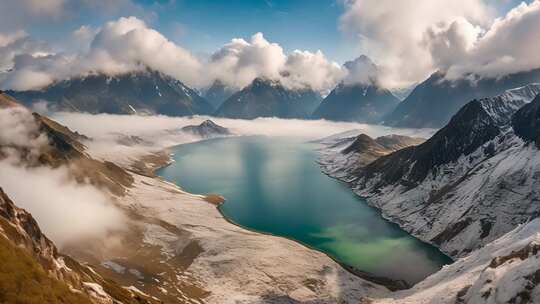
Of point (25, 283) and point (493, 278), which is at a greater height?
point (493, 278)

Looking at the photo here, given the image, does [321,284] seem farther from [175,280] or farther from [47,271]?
[47,271]

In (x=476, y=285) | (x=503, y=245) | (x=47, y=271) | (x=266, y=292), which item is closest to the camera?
(x=47, y=271)

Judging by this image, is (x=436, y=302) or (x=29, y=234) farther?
(x=436, y=302)

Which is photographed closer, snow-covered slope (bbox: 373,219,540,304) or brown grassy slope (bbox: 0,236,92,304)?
brown grassy slope (bbox: 0,236,92,304)

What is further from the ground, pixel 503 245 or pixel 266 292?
pixel 503 245

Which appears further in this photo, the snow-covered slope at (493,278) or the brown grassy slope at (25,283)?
the snow-covered slope at (493,278)

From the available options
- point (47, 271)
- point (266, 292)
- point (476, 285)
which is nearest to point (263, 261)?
point (266, 292)

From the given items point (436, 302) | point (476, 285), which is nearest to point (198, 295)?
point (436, 302)

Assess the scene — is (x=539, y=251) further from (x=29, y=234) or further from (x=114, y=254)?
(x=114, y=254)

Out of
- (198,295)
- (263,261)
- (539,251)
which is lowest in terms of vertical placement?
(198,295)

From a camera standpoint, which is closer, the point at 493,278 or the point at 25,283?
the point at 25,283

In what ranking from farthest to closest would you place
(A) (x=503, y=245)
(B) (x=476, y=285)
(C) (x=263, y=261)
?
1. (C) (x=263, y=261)
2. (A) (x=503, y=245)
3. (B) (x=476, y=285)
